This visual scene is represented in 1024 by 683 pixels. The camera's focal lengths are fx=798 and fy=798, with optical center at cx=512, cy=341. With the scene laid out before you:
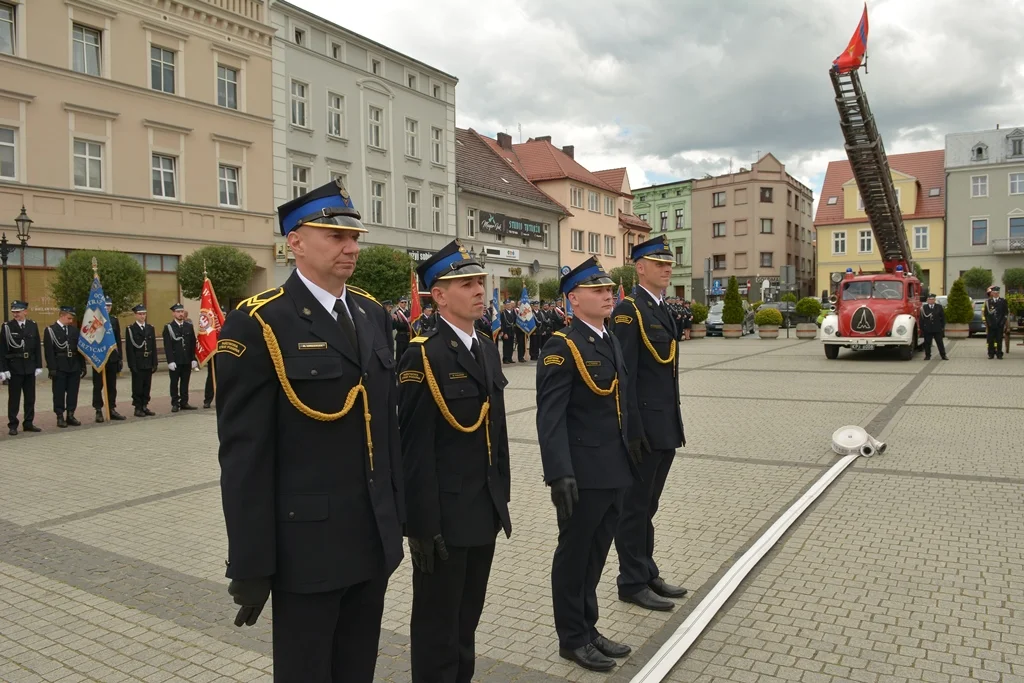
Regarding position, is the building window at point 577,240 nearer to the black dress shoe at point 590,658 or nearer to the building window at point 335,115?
the building window at point 335,115

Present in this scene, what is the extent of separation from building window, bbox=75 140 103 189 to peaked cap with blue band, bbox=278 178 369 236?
A: 24037 mm

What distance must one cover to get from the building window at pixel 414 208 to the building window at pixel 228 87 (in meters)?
9.75

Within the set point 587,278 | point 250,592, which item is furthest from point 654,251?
point 250,592

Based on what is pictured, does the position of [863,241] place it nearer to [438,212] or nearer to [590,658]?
[438,212]

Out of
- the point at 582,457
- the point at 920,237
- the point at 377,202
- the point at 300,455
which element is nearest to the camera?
the point at 300,455

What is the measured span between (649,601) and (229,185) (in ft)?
87.2

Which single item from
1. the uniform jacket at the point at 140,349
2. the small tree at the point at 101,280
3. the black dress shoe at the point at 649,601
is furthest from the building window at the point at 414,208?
the black dress shoe at the point at 649,601

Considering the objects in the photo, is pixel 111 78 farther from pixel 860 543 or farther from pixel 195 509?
pixel 860 543

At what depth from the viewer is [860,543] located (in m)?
5.86

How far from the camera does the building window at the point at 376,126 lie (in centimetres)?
3428

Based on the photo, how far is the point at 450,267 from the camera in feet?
11.4

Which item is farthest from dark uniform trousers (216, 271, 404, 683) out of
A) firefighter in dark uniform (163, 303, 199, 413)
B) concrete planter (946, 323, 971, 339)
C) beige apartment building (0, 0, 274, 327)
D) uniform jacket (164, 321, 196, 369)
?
concrete planter (946, 323, 971, 339)

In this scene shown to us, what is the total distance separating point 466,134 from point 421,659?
47.8 m

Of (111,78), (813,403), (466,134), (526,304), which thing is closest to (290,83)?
(111,78)
